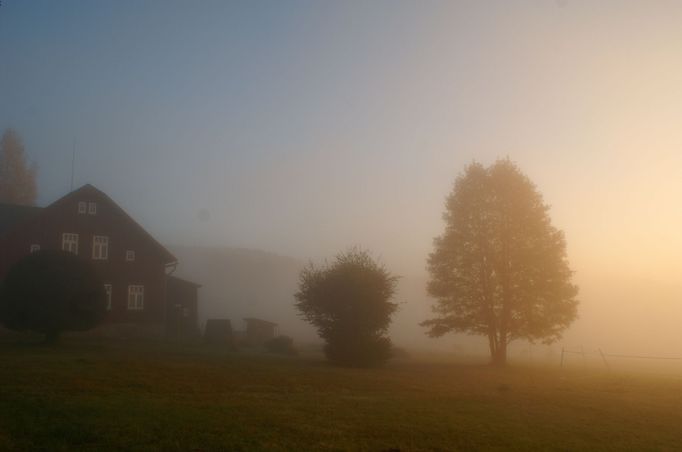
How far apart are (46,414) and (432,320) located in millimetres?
27438

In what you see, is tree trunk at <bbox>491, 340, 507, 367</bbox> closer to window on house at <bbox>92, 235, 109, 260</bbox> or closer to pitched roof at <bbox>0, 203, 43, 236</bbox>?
window on house at <bbox>92, 235, 109, 260</bbox>

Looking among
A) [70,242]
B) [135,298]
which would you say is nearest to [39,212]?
[70,242]

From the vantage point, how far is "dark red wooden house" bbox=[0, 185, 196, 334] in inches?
1667

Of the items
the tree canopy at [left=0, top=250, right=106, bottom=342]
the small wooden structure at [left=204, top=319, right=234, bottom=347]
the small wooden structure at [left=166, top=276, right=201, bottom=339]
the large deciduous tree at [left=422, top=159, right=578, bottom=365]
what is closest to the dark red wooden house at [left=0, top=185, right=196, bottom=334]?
the small wooden structure at [left=204, top=319, right=234, bottom=347]

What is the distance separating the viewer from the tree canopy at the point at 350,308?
31391 mm

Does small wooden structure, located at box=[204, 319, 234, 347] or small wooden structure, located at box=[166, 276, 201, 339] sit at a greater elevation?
small wooden structure, located at box=[166, 276, 201, 339]

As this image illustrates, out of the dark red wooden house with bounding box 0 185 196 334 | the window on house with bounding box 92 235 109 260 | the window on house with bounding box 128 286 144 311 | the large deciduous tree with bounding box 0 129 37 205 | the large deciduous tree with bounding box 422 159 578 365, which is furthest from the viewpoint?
the large deciduous tree with bounding box 0 129 37 205

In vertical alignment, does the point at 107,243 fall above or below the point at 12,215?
below

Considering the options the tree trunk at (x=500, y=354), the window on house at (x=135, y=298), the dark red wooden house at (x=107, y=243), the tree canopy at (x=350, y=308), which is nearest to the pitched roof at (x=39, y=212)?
the dark red wooden house at (x=107, y=243)

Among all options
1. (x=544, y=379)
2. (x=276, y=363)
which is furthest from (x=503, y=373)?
(x=276, y=363)

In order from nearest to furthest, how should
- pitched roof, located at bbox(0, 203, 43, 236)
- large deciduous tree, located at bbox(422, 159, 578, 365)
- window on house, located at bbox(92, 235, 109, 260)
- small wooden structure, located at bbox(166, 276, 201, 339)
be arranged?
1. large deciduous tree, located at bbox(422, 159, 578, 365)
2. pitched roof, located at bbox(0, 203, 43, 236)
3. window on house, located at bbox(92, 235, 109, 260)
4. small wooden structure, located at bbox(166, 276, 201, 339)

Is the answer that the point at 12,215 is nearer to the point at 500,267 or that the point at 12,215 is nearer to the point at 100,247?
the point at 100,247

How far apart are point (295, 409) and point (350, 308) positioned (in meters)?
15.3

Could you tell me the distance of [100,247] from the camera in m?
44.5
